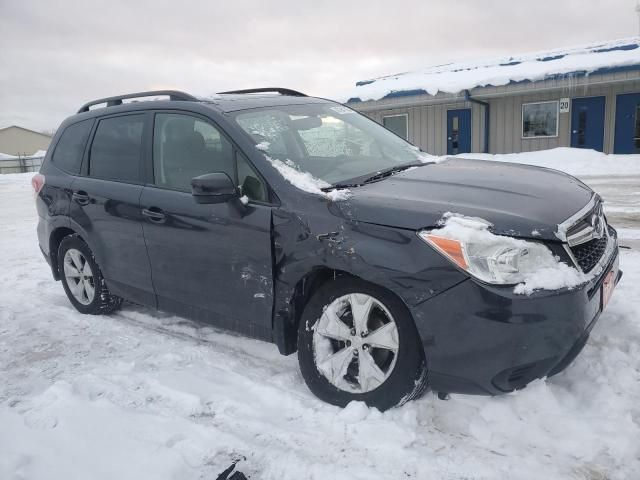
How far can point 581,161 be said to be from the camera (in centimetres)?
1739

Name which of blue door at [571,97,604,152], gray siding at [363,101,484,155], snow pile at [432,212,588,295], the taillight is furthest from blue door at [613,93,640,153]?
the taillight

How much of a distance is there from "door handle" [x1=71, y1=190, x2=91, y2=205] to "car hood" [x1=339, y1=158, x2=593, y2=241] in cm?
249

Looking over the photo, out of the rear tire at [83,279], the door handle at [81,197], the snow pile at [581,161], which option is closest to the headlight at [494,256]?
the door handle at [81,197]

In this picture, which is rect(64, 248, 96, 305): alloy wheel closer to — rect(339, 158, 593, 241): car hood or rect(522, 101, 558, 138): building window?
rect(339, 158, 593, 241): car hood

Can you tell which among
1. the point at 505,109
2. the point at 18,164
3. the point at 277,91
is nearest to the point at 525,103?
the point at 505,109

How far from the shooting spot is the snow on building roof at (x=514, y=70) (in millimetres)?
17891

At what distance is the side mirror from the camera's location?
3.00m

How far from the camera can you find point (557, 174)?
3.57m

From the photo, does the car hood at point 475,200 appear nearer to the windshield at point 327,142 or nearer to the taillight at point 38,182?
the windshield at point 327,142

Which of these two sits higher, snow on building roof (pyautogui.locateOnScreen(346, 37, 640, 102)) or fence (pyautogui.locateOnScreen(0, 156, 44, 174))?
snow on building roof (pyautogui.locateOnScreen(346, 37, 640, 102))

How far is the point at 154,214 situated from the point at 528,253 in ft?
8.04

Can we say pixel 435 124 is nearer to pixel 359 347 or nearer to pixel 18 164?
pixel 359 347

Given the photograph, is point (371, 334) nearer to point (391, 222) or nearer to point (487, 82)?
point (391, 222)

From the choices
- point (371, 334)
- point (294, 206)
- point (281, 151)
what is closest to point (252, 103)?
point (281, 151)
